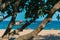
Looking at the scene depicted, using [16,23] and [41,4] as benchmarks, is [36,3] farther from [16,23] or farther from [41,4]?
[16,23]

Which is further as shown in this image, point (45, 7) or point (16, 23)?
point (45, 7)

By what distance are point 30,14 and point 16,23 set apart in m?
0.63

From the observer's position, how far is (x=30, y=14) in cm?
532

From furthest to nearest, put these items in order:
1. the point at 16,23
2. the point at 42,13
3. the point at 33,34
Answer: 1. the point at 42,13
2. the point at 16,23
3. the point at 33,34

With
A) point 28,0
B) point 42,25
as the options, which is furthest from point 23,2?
point 42,25

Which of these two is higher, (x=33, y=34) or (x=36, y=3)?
(x=36, y=3)

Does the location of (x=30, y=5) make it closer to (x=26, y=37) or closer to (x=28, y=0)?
(x=28, y=0)

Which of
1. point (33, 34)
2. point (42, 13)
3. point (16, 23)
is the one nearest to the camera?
point (33, 34)

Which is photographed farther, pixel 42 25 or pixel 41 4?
pixel 41 4

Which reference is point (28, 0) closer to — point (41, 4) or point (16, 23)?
point (41, 4)

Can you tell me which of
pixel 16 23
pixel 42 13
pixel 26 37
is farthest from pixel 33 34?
pixel 42 13

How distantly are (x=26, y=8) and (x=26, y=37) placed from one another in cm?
250

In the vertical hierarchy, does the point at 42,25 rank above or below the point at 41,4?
below

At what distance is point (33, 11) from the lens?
527 cm
